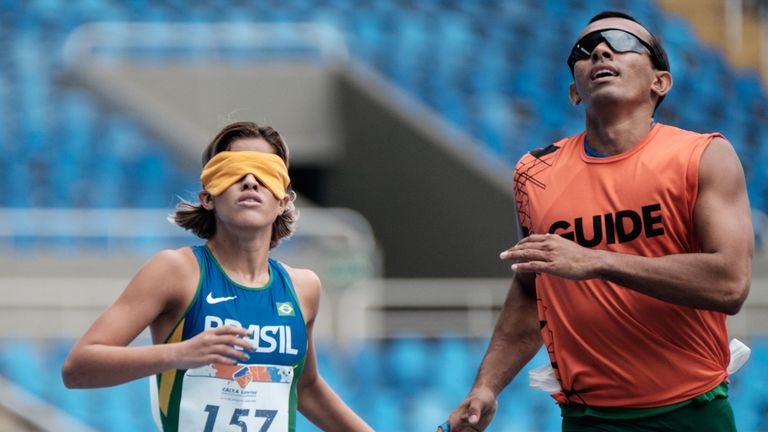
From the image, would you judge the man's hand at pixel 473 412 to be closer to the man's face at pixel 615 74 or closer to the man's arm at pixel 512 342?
the man's arm at pixel 512 342

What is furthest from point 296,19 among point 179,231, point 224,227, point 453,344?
point 224,227

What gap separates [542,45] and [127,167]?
5293 mm

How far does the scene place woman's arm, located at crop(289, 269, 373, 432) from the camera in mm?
4500

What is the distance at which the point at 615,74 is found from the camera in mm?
4309

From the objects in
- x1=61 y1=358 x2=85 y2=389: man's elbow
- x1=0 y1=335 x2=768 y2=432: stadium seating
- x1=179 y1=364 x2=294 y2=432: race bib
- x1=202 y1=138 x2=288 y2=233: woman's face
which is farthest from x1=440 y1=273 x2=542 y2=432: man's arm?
x1=0 y1=335 x2=768 y2=432: stadium seating

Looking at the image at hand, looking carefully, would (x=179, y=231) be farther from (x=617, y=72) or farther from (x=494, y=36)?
(x=617, y=72)

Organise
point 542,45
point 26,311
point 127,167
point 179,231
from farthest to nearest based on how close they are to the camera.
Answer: point 542,45 → point 127,167 → point 179,231 → point 26,311

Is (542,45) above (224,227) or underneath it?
above

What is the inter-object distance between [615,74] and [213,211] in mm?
1364

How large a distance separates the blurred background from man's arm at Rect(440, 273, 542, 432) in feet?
17.3

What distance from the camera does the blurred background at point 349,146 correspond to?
10289mm

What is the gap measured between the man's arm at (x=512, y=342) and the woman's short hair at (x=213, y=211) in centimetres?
81


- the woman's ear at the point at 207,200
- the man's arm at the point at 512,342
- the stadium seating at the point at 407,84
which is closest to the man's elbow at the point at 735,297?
the man's arm at the point at 512,342

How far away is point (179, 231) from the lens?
448 inches
